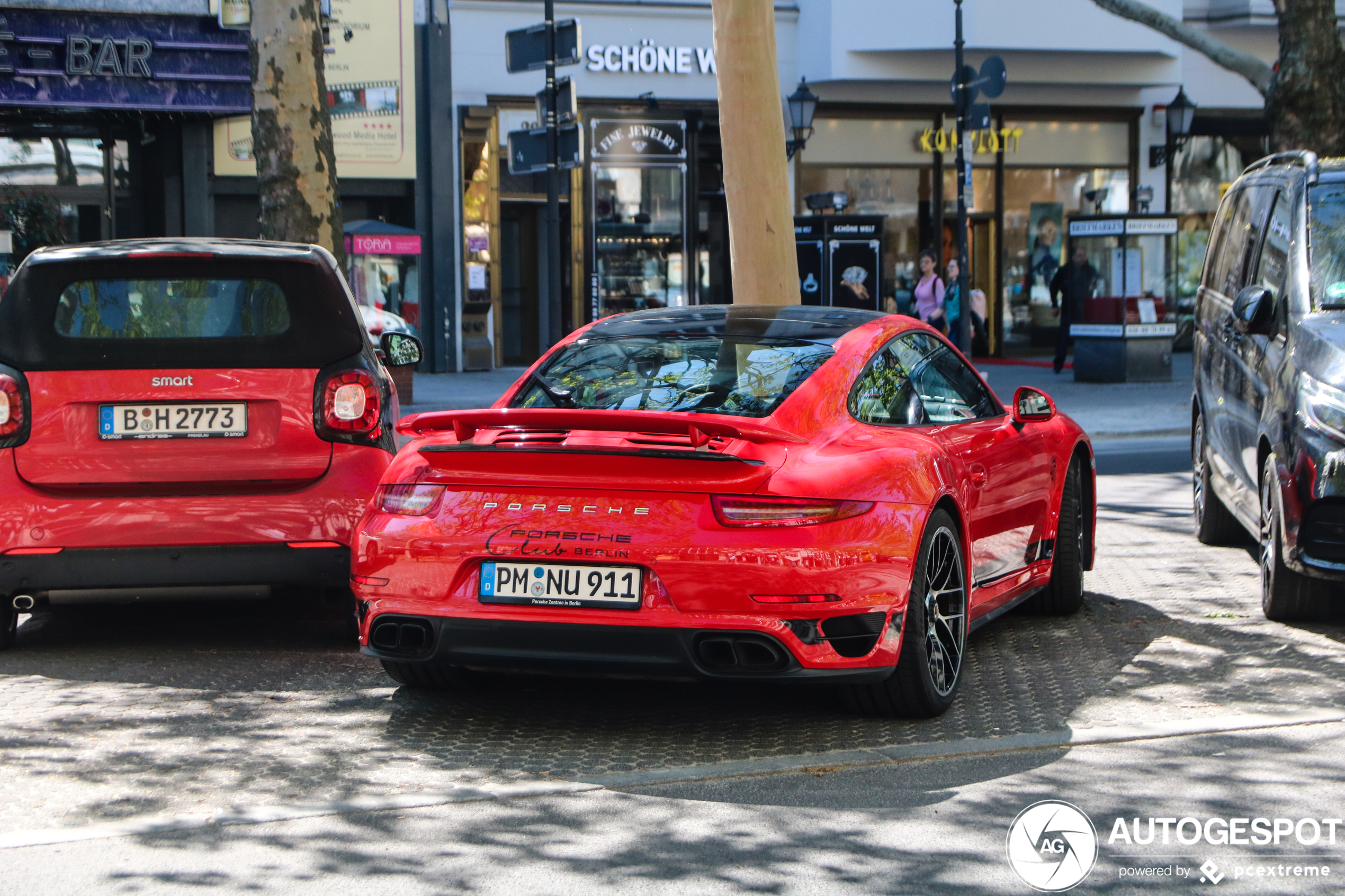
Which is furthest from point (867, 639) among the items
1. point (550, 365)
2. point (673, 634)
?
point (550, 365)

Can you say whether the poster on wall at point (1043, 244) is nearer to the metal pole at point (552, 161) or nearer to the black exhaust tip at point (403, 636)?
the metal pole at point (552, 161)

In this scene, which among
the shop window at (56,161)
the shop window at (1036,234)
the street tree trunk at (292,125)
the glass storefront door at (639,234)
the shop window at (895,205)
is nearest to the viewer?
the street tree trunk at (292,125)

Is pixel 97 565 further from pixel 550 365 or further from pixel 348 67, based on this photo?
pixel 348 67

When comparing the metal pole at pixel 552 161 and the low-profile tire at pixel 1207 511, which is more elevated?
the metal pole at pixel 552 161

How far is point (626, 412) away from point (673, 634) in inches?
27.1

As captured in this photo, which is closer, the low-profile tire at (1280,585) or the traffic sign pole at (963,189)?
the low-profile tire at (1280,585)

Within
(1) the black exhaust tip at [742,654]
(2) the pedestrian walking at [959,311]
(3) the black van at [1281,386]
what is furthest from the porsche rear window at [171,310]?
(2) the pedestrian walking at [959,311]

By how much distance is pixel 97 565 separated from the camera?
6.11 m

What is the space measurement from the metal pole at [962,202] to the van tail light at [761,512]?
1538 centimetres

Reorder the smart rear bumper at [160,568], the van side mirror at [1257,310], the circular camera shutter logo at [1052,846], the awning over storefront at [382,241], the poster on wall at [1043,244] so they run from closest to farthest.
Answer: the circular camera shutter logo at [1052,846], the smart rear bumper at [160,568], the van side mirror at [1257,310], the awning over storefront at [382,241], the poster on wall at [1043,244]

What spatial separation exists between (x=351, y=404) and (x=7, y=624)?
1.66 meters

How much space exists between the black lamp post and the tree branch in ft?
30.8

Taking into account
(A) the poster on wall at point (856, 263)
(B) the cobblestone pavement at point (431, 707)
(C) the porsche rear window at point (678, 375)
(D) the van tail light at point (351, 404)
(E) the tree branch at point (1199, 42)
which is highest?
(E) the tree branch at point (1199, 42)

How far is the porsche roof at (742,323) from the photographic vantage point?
5.77 metres
